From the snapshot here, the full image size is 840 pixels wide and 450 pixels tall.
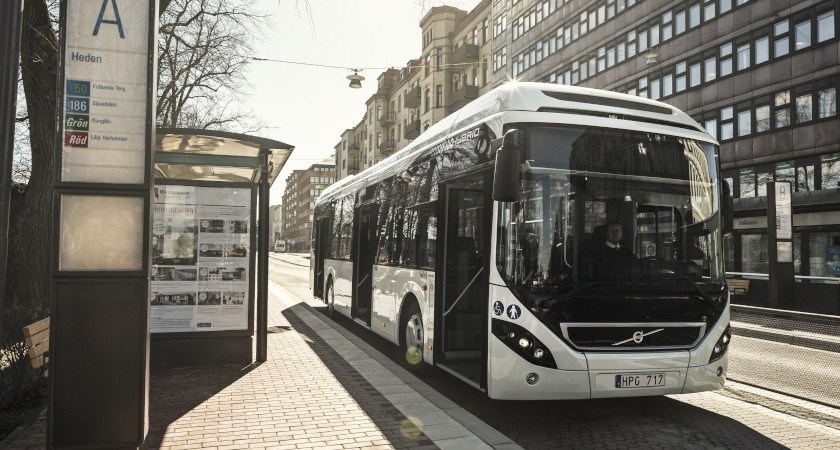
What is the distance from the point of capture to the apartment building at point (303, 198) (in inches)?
5438

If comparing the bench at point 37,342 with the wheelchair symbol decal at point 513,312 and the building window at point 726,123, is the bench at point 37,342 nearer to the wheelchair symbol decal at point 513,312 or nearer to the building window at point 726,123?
the wheelchair symbol decal at point 513,312

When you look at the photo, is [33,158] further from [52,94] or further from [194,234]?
[194,234]

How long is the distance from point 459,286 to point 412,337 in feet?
4.64

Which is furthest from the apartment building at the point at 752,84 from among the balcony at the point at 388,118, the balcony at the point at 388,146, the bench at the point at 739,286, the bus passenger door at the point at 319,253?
the balcony at the point at 388,118

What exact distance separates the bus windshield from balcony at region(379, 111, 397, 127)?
2391 inches

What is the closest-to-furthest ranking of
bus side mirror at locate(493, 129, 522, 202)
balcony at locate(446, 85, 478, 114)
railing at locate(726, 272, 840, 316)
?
bus side mirror at locate(493, 129, 522, 202) → railing at locate(726, 272, 840, 316) → balcony at locate(446, 85, 478, 114)

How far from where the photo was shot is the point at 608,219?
19.5 feet

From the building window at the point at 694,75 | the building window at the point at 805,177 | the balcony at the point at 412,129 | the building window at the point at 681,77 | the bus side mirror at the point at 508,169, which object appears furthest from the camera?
the balcony at the point at 412,129

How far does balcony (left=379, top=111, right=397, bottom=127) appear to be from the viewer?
66188mm

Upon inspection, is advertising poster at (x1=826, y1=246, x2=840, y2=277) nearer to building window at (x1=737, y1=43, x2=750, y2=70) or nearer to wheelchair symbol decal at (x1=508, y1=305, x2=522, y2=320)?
building window at (x1=737, y1=43, x2=750, y2=70)

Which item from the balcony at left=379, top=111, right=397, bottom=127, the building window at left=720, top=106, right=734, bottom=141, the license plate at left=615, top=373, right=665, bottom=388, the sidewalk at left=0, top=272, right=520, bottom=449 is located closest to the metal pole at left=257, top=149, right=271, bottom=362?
the sidewalk at left=0, top=272, right=520, bottom=449

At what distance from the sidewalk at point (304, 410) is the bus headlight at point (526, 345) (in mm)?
705

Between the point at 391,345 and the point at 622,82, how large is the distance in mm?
27912

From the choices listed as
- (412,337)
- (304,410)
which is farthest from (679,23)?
(304,410)
